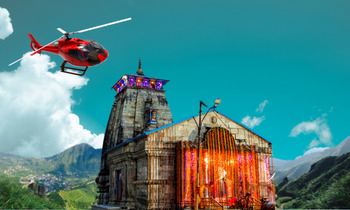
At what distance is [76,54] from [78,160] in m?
87.2

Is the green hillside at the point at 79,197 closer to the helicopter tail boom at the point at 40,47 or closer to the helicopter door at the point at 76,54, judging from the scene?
the helicopter tail boom at the point at 40,47

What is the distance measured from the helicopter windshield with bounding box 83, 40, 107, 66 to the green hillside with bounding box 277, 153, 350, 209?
34387mm

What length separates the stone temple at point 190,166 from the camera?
21.3 m

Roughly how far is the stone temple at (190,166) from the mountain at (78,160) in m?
73.6

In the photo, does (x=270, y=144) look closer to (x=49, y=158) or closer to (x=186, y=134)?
(x=186, y=134)

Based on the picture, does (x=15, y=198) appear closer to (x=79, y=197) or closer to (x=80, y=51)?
(x=80, y=51)

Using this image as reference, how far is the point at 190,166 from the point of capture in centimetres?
2169

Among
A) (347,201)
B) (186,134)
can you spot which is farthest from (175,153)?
(347,201)

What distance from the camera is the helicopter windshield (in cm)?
1754

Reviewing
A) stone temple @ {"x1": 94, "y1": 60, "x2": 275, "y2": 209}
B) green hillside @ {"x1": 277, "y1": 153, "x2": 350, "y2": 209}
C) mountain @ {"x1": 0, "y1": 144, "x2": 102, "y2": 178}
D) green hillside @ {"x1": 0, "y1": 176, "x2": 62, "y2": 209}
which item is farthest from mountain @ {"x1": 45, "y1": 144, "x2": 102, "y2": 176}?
stone temple @ {"x1": 94, "y1": 60, "x2": 275, "y2": 209}

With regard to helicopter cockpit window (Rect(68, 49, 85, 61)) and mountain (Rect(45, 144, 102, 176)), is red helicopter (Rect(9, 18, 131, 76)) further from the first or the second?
mountain (Rect(45, 144, 102, 176))

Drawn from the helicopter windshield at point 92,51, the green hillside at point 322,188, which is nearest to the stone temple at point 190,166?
the helicopter windshield at point 92,51

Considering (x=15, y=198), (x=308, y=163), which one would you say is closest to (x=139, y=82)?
(x=15, y=198)

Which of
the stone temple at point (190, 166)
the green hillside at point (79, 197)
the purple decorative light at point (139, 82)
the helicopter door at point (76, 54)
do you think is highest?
A: the purple decorative light at point (139, 82)
